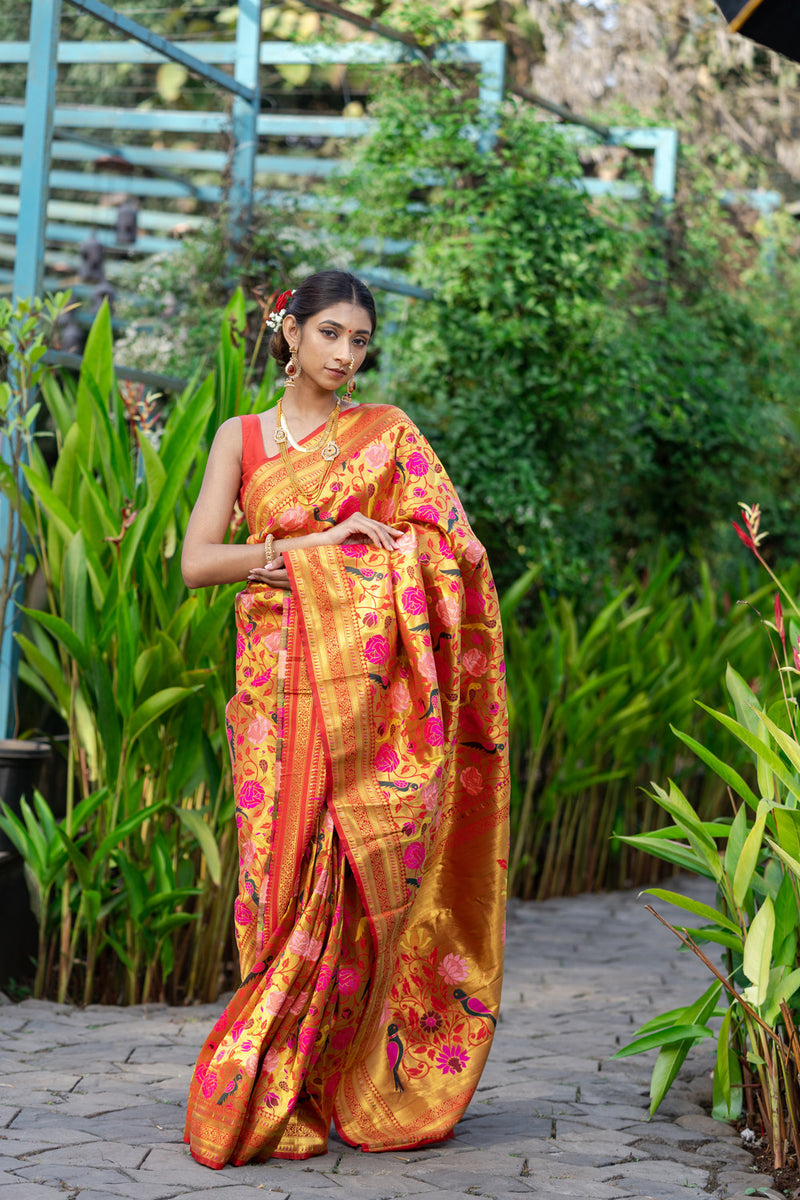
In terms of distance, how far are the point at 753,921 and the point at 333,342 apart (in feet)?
4.37

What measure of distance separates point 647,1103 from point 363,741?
1212mm

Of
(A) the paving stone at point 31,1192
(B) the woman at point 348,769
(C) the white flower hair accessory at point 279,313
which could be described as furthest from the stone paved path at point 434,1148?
(C) the white flower hair accessory at point 279,313

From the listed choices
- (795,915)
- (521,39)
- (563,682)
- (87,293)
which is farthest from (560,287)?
(521,39)

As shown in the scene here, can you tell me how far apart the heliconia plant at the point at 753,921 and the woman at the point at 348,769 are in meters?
0.37

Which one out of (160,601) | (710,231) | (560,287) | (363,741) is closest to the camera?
(363,741)

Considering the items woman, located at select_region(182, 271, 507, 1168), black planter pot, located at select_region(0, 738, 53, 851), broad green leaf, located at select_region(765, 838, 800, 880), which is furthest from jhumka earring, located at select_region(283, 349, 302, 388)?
black planter pot, located at select_region(0, 738, 53, 851)

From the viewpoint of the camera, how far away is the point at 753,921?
2.38 m

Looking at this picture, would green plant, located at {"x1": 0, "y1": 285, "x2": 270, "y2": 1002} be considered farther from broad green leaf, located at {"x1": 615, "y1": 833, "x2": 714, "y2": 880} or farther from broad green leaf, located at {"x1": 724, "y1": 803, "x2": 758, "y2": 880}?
broad green leaf, located at {"x1": 724, "y1": 803, "x2": 758, "y2": 880}

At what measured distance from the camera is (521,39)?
10531 mm

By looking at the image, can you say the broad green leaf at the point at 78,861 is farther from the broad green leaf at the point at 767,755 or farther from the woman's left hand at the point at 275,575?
the broad green leaf at the point at 767,755

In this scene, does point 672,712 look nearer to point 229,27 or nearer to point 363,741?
point 363,741

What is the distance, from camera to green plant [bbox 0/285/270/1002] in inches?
134

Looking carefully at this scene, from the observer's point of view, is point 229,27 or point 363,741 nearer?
point 363,741

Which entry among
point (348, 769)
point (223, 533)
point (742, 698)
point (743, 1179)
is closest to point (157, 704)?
point (223, 533)
